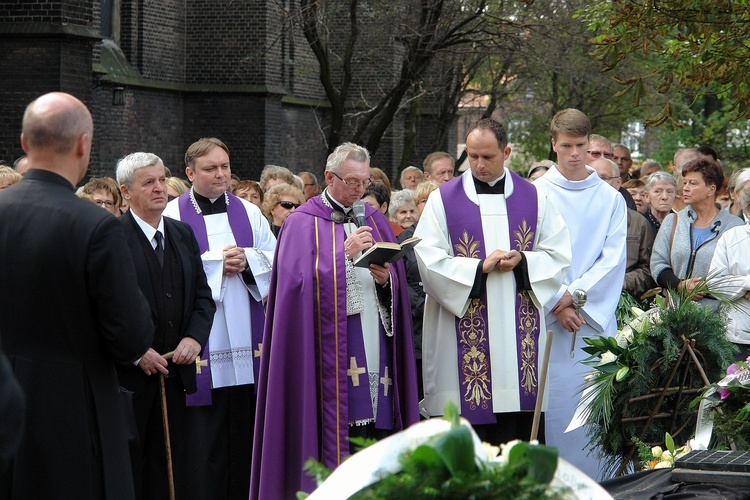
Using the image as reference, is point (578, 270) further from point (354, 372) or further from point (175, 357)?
point (175, 357)

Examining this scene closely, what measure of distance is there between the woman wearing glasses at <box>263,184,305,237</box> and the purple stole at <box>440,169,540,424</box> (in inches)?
100

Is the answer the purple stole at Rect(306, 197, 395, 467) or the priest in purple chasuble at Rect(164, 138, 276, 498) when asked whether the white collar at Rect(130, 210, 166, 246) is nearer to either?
the priest in purple chasuble at Rect(164, 138, 276, 498)

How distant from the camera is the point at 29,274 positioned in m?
4.28

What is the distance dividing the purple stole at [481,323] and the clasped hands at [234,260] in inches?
55.8

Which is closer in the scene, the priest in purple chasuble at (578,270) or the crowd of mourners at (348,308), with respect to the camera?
the crowd of mourners at (348,308)

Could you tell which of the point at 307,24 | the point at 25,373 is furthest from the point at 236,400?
the point at 307,24

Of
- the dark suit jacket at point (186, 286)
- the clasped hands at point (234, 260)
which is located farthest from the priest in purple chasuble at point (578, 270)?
the dark suit jacket at point (186, 286)

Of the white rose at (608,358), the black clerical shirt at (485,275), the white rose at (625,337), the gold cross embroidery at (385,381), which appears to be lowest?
the gold cross embroidery at (385,381)

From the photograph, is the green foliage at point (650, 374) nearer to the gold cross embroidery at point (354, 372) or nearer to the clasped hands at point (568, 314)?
the clasped hands at point (568, 314)

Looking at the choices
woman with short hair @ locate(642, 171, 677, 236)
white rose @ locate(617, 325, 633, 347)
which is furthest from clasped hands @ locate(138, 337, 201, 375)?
woman with short hair @ locate(642, 171, 677, 236)

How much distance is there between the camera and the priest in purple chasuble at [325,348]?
649 cm

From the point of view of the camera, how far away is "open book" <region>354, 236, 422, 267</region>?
242 inches

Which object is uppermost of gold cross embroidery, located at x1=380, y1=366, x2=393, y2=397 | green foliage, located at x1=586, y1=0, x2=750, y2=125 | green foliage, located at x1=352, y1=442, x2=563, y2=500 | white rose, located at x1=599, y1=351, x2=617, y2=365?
green foliage, located at x1=586, y1=0, x2=750, y2=125

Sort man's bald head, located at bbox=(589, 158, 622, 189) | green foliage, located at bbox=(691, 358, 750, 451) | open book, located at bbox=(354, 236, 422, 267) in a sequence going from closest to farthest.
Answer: green foliage, located at bbox=(691, 358, 750, 451) < open book, located at bbox=(354, 236, 422, 267) < man's bald head, located at bbox=(589, 158, 622, 189)
